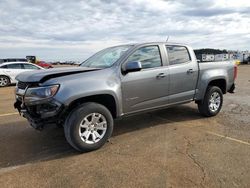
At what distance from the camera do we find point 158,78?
572 cm

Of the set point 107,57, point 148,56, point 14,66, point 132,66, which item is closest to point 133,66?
point 132,66

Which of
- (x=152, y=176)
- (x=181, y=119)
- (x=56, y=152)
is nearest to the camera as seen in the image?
(x=152, y=176)

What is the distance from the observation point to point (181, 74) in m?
6.20

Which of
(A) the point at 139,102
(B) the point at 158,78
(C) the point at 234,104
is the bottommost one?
(C) the point at 234,104

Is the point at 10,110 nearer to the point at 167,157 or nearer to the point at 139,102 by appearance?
the point at 139,102

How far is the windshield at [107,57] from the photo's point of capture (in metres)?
5.50

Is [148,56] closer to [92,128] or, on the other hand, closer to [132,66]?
[132,66]

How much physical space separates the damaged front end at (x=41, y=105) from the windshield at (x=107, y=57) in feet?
4.32

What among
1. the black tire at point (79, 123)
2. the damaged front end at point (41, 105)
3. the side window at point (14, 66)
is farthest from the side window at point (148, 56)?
the side window at point (14, 66)

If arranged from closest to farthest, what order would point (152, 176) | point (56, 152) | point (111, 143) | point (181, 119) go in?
point (152, 176), point (56, 152), point (111, 143), point (181, 119)

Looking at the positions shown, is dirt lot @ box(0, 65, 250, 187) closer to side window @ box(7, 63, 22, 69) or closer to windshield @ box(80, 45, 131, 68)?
windshield @ box(80, 45, 131, 68)

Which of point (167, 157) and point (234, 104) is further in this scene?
point (234, 104)

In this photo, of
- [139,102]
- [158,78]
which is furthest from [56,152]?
[158,78]

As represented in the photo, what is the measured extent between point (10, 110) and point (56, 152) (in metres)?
3.97
